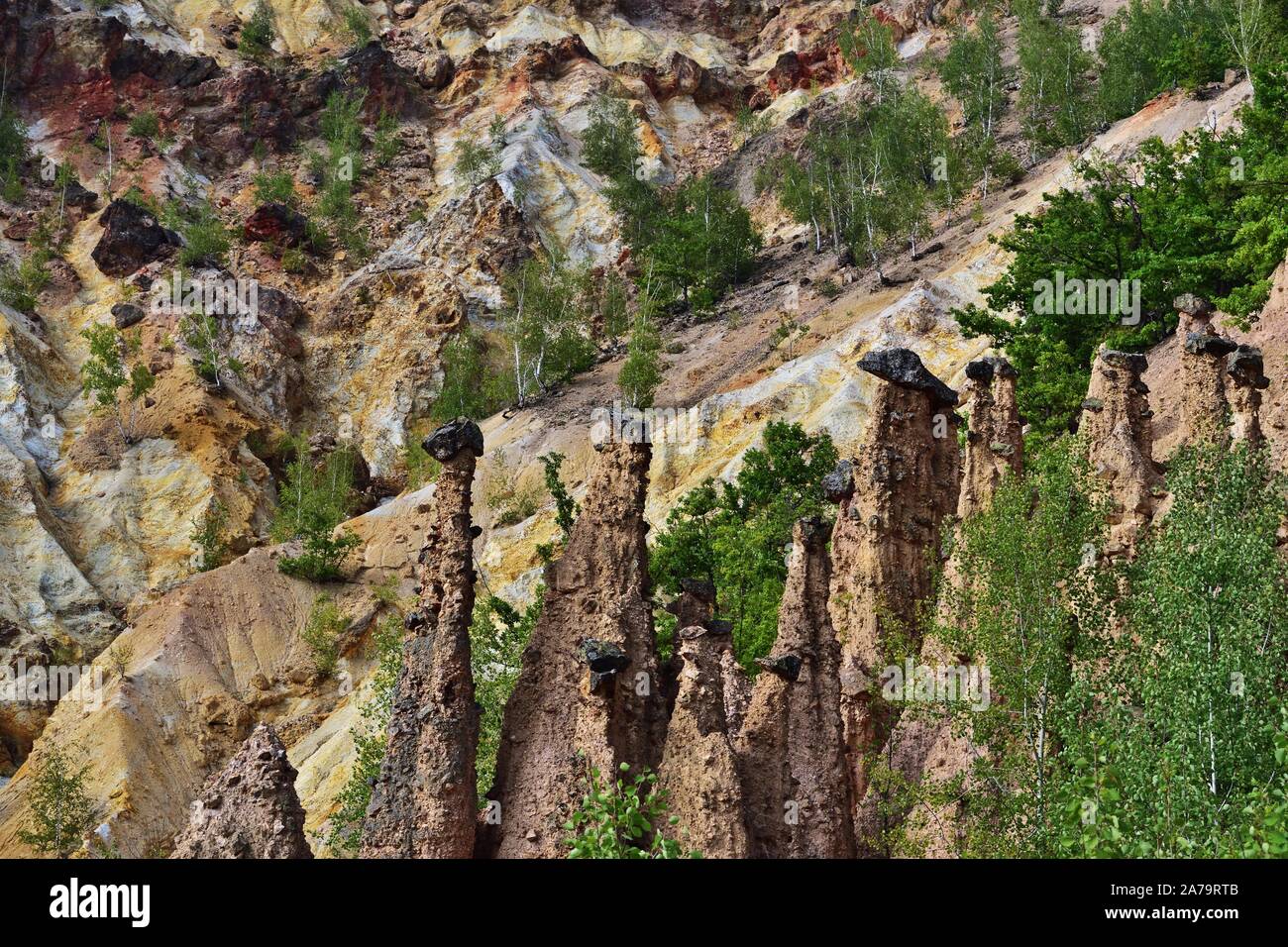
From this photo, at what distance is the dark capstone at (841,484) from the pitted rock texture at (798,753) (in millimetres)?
8216

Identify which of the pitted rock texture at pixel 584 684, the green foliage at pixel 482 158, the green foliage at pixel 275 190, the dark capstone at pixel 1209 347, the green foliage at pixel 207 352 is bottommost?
the pitted rock texture at pixel 584 684

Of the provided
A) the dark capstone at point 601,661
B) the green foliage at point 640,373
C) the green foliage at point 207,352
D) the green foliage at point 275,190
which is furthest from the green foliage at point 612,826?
the green foliage at point 275,190

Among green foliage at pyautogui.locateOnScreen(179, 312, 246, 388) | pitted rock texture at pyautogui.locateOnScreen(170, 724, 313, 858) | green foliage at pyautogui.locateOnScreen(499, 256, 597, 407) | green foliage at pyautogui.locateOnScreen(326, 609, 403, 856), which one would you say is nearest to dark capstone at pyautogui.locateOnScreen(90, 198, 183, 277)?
green foliage at pyautogui.locateOnScreen(179, 312, 246, 388)

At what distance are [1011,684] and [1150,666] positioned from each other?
2569 mm

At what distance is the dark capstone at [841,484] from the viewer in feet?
110

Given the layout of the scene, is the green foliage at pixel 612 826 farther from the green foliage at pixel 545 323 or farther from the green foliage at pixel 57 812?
the green foliage at pixel 545 323

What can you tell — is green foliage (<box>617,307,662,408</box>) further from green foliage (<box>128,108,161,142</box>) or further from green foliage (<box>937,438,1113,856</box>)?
green foliage (<box>128,108,161,142</box>)

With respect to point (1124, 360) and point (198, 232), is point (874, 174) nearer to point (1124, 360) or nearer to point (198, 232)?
point (198, 232)

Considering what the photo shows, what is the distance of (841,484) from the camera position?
111ft

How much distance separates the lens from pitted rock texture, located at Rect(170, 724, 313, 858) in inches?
739

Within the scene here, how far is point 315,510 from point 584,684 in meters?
46.4

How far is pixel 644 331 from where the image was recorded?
233 ft

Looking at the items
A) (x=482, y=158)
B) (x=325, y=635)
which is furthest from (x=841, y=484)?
(x=482, y=158)

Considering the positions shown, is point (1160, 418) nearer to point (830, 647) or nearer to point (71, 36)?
point (830, 647)
